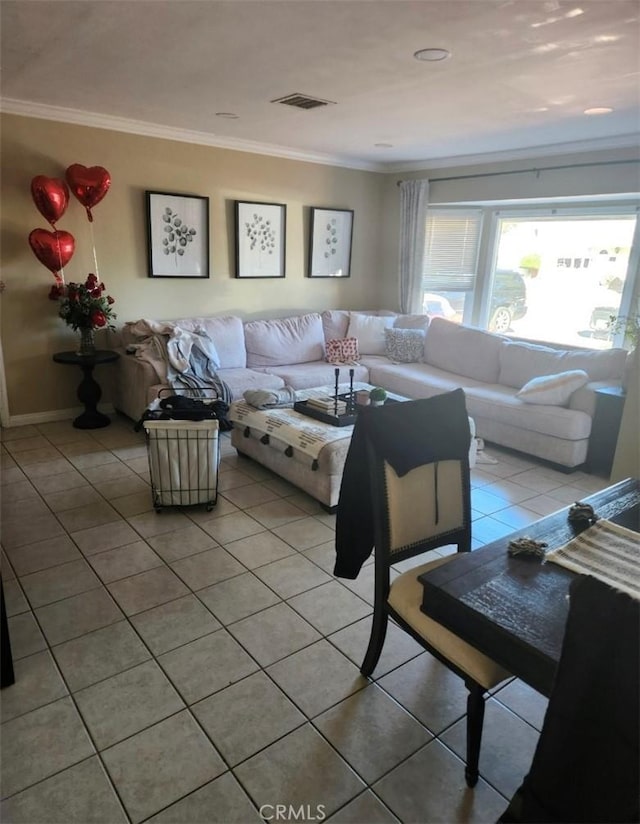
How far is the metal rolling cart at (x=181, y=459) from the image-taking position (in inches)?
118

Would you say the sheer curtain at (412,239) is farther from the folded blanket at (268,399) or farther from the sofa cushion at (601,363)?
the folded blanket at (268,399)

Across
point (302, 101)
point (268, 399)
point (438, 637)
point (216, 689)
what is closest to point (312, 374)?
point (268, 399)

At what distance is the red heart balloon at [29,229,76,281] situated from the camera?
13.0 feet

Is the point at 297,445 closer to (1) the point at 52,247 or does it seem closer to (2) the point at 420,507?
(2) the point at 420,507

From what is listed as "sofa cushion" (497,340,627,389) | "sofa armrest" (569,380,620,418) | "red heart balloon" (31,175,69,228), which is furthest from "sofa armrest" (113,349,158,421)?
"sofa armrest" (569,380,620,418)

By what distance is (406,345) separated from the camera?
543cm

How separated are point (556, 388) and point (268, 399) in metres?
2.11

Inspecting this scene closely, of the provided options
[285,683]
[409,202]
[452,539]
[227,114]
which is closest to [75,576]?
[285,683]

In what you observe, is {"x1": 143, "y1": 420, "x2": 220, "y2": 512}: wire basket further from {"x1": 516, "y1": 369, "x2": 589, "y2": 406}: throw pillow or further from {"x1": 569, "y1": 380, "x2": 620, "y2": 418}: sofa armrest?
{"x1": 569, "y1": 380, "x2": 620, "y2": 418}: sofa armrest

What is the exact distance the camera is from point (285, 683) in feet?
6.25

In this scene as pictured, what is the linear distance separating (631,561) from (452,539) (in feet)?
2.09

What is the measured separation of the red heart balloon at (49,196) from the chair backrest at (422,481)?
3497mm

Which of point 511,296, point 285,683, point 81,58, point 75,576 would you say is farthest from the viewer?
point 511,296

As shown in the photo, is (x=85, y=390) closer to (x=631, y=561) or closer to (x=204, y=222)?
(x=204, y=222)
